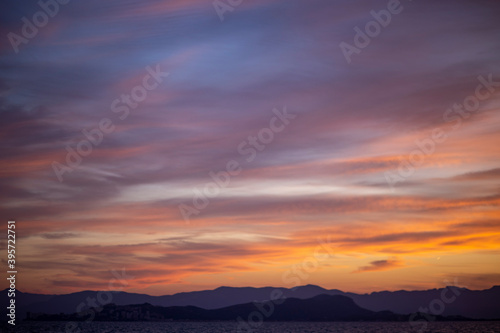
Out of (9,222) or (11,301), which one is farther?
(11,301)

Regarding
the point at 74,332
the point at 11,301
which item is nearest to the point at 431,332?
the point at 74,332

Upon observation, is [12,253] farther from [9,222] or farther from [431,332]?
[431,332]

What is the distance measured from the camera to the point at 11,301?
6125 centimetres

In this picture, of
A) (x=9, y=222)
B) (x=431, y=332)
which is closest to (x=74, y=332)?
(x=431, y=332)

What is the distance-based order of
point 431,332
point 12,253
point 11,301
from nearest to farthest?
point 12,253 < point 11,301 < point 431,332

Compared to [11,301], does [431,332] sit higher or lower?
lower

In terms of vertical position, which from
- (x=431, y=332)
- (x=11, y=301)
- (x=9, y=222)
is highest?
(x=9, y=222)

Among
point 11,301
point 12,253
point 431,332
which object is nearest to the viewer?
point 12,253

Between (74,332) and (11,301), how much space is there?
5235 inches

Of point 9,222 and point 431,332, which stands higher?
point 9,222

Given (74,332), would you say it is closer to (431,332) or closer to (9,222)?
(431,332)

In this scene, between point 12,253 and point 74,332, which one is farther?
point 74,332

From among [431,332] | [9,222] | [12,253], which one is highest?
[9,222]

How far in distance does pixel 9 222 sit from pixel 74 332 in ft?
472
